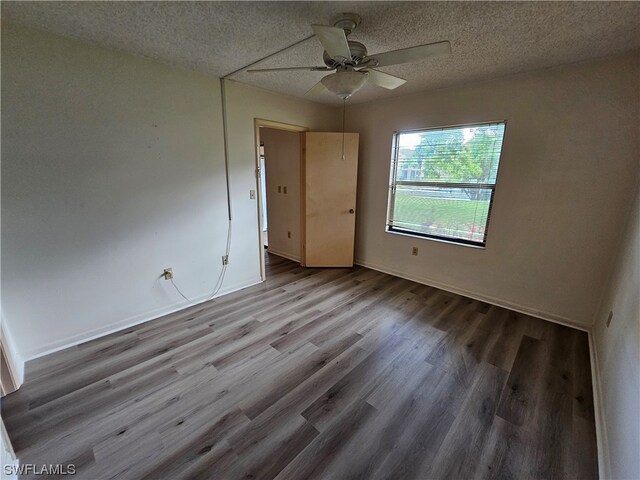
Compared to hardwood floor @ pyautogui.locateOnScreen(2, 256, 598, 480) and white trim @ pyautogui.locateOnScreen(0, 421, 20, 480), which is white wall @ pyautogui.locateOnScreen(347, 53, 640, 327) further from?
white trim @ pyautogui.locateOnScreen(0, 421, 20, 480)

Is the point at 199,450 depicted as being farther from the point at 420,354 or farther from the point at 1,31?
the point at 1,31

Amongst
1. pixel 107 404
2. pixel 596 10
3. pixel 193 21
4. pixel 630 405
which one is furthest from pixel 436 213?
pixel 107 404

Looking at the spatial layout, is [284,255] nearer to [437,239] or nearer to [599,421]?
[437,239]

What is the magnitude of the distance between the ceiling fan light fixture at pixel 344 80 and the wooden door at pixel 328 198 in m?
1.82

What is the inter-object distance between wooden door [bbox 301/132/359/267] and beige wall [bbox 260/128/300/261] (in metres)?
0.32

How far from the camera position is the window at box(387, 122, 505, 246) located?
2861 mm

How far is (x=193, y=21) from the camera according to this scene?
1711 mm

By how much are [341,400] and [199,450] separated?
820 millimetres

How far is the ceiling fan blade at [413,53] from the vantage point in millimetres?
1511

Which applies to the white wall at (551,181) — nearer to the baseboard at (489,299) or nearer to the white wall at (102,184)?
the baseboard at (489,299)

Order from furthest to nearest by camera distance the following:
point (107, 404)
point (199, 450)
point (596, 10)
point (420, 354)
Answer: point (420, 354)
point (107, 404)
point (596, 10)
point (199, 450)

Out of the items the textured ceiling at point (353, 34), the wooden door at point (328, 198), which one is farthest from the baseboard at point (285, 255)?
the textured ceiling at point (353, 34)

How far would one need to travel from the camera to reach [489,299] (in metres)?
2.99

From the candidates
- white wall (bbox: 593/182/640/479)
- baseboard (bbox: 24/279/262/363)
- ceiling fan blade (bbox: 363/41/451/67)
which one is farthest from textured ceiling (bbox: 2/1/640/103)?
baseboard (bbox: 24/279/262/363)
